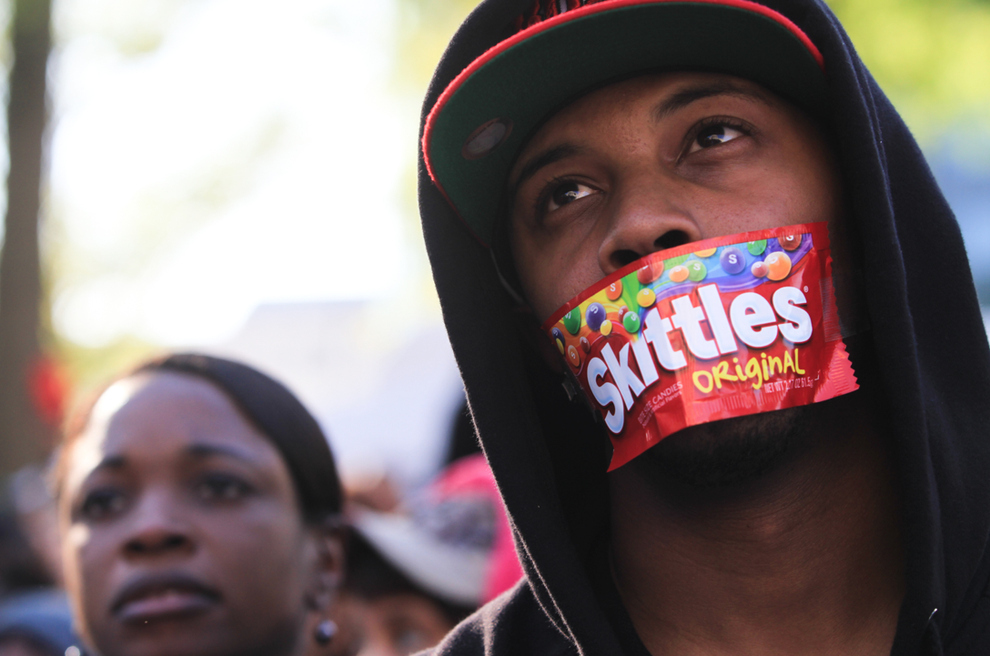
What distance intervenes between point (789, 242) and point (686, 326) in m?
0.27

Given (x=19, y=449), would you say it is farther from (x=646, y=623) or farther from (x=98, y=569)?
(x=646, y=623)

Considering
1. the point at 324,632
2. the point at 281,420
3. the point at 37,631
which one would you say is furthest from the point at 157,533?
the point at 37,631

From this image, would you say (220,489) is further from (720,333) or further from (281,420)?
(720,333)

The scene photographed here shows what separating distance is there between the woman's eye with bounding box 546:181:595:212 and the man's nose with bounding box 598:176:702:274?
0.14m

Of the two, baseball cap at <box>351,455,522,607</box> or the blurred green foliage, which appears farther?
the blurred green foliage

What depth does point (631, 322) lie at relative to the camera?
173 centimetres

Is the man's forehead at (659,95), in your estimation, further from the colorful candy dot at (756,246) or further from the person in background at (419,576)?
the person in background at (419,576)

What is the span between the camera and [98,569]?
2.54 meters

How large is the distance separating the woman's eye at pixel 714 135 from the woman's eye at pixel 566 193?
0.81 ft

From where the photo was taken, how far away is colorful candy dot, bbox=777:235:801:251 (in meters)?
1.72

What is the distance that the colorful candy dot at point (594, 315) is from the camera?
1777mm

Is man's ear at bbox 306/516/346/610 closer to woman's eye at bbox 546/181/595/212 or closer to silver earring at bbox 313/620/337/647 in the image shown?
silver earring at bbox 313/620/337/647

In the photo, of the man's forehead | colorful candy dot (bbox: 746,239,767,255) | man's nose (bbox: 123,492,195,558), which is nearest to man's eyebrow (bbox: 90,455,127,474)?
man's nose (bbox: 123,492,195,558)

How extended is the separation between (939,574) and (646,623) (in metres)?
0.58
